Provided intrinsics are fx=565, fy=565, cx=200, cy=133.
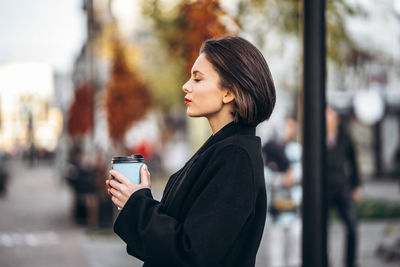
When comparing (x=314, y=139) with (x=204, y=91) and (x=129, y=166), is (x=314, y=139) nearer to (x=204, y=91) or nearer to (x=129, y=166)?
(x=204, y=91)

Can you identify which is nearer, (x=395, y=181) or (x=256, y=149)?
(x=256, y=149)

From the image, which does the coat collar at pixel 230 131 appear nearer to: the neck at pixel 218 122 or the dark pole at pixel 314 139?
the neck at pixel 218 122

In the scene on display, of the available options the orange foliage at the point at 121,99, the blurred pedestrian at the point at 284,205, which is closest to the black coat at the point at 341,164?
the blurred pedestrian at the point at 284,205

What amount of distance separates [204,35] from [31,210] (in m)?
11.4

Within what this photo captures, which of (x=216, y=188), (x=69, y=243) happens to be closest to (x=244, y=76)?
(x=216, y=188)

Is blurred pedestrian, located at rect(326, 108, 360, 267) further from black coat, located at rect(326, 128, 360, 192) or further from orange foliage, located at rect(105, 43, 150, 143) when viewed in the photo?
orange foliage, located at rect(105, 43, 150, 143)

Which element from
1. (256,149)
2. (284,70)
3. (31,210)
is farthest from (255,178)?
(31,210)

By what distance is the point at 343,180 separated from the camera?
668cm

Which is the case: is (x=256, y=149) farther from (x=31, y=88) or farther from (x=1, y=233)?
(x=31, y=88)

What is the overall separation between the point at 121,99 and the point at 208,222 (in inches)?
419

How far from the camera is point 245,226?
170cm

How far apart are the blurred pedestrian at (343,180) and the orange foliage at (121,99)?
5876mm

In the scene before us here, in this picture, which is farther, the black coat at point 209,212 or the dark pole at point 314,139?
the dark pole at point 314,139

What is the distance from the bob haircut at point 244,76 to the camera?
68.4 inches
